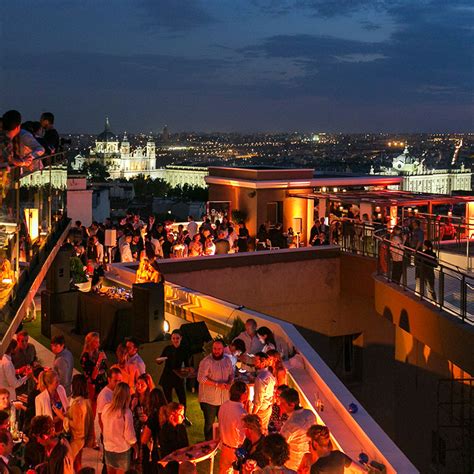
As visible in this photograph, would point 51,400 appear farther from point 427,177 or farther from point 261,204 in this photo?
point 427,177

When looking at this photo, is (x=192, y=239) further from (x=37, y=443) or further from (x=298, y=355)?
(x=37, y=443)

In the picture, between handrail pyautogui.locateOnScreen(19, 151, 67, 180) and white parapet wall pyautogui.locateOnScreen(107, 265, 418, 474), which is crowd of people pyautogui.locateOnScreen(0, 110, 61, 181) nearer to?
handrail pyautogui.locateOnScreen(19, 151, 67, 180)

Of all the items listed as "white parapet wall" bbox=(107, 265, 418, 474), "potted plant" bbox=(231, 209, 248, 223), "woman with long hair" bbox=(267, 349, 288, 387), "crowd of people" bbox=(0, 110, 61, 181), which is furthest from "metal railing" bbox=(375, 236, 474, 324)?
"potted plant" bbox=(231, 209, 248, 223)

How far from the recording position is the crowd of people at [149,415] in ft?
22.4

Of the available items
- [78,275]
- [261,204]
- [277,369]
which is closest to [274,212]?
[261,204]

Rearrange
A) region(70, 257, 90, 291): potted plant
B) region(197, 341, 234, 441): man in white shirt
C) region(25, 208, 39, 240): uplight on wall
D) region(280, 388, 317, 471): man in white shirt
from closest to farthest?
region(280, 388, 317, 471): man in white shirt → region(197, 341, 234, 441): man in white shirt → region(25, 208, 39, 240): uplight on wall → region(70, 257, 90, 291): potted plant

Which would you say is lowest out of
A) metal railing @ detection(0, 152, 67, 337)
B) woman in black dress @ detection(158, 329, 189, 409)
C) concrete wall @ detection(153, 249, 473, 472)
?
concrete wall @ detection(153, 249, 473, 472)

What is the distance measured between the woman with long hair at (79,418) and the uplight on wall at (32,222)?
7.26 feet

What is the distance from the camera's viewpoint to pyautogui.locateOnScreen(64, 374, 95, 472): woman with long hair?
803 centimetres

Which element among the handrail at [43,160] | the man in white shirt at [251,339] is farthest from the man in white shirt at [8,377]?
the man in white shirt at [251,339]

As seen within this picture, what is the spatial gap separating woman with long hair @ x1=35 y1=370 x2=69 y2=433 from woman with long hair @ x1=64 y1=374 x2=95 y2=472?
158 millimetres

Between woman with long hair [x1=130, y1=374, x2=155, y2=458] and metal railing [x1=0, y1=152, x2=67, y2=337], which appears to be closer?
metal railing [x1=0, y1=152, x2=67, y2=337]

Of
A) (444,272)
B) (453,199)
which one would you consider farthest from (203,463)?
(453,199)

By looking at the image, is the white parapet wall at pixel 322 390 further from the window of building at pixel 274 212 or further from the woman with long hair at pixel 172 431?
the window of building at pixel 274 212
